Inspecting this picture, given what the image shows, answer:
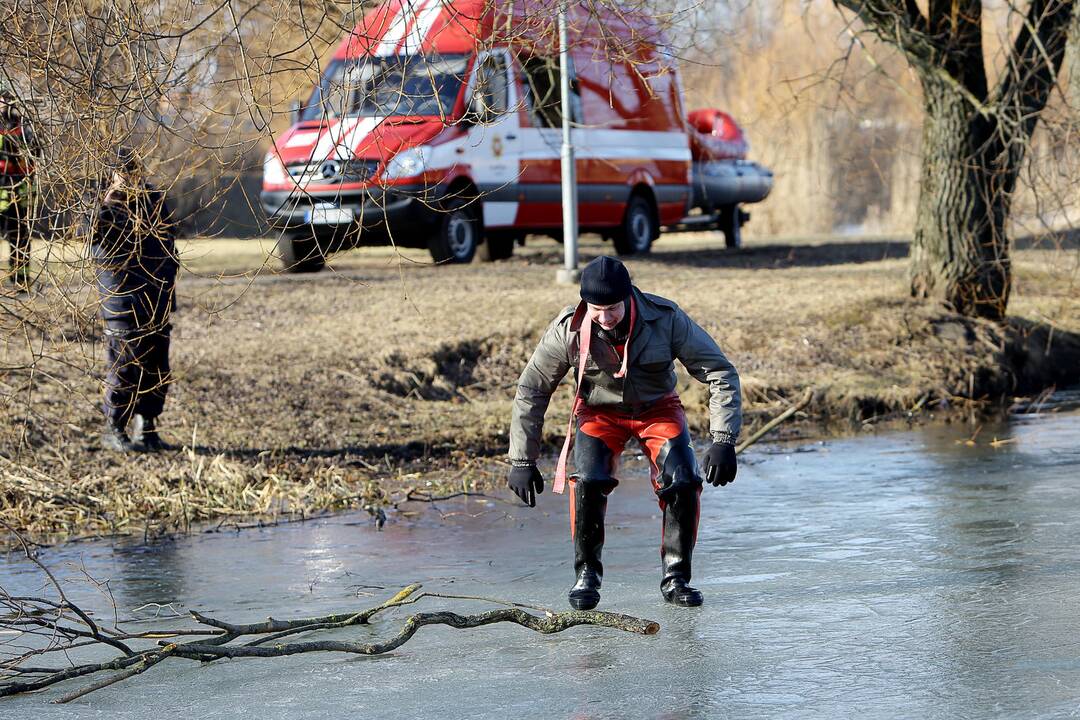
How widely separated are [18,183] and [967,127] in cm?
949

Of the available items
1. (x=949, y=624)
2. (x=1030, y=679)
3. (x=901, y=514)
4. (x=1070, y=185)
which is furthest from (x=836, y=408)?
(x=1030, y=679)

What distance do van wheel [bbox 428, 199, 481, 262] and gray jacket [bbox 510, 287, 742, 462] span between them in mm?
10250

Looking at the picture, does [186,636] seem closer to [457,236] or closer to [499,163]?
[457,236]

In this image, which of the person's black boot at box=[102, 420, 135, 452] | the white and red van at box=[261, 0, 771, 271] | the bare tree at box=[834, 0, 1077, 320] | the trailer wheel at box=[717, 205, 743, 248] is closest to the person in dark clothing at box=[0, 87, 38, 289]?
the person's black boot at box=[102, 420, 135, 452]

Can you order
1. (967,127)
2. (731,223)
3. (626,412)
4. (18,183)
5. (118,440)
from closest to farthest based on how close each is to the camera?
(626,412), (18,183), (118,440), (967,127), (731,223)

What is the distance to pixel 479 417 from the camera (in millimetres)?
11617

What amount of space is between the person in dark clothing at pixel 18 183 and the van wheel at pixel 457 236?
367 inches

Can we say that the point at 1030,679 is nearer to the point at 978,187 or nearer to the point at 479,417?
the point at 479,417

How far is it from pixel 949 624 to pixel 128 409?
213 inches

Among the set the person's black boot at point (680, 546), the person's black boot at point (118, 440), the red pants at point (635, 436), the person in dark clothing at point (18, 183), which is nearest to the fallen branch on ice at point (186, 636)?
the person's black boot at point (680, 546)

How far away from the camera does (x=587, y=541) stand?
21.3 feet

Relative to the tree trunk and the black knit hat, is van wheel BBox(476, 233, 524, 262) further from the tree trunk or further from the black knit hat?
the black knit hat

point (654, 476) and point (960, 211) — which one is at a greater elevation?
point (960, 211)

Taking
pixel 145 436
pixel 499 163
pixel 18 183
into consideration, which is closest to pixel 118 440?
pixel 145 436
